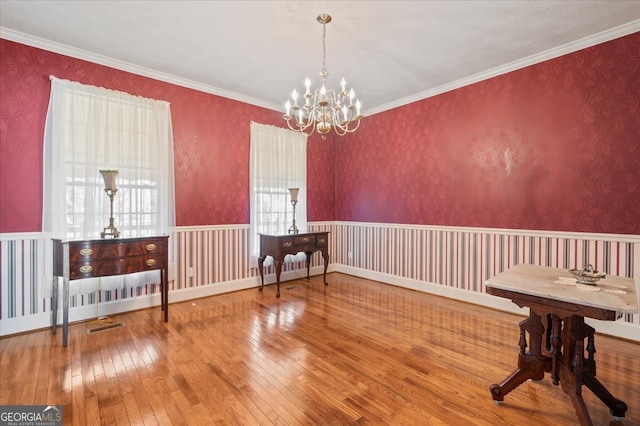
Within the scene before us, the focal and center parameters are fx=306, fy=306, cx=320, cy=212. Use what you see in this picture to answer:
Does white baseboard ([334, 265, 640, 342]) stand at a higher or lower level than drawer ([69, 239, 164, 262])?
lower

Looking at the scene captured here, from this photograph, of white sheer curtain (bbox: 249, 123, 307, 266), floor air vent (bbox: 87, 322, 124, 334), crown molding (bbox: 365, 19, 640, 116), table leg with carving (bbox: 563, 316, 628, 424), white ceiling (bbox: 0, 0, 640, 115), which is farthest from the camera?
white sheer curtain (bbox: 249, 123, 307, 266)

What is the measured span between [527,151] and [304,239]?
9.46ft

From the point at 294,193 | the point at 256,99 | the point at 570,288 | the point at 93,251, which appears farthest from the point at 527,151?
the point at 93,251

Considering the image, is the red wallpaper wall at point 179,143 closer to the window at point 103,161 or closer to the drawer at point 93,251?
the window at point 103,161

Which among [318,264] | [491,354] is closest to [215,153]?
[318,264]

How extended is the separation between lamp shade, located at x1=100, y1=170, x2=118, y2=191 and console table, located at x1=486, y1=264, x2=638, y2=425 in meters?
3.29

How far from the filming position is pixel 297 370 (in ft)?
7.22

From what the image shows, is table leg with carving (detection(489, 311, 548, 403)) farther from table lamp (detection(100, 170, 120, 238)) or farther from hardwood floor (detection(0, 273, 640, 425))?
table lamp (detection(100, 170, 120, 238))

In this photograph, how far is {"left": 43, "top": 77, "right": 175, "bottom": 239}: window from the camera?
2922mm

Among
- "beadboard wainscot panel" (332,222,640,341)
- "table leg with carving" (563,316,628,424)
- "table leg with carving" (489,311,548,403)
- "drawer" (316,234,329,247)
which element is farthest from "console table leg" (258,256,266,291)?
"table leg with carving" (563,316,628,424)

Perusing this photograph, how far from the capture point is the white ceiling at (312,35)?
2.44 m

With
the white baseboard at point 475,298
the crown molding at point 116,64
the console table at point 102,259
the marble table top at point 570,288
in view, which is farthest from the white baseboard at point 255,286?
the crown molding at point 116,64

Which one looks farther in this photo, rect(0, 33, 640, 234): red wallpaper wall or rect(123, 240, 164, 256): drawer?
rect(123, 240, 164, 256): drawer

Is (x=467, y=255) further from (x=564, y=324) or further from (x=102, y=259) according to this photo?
(x=102, y=259)
